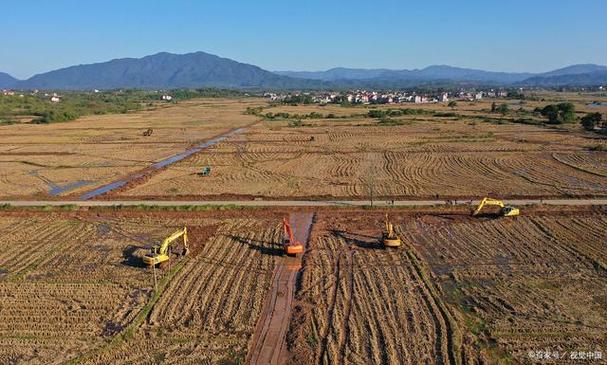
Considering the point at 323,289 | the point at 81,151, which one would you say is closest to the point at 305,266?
the point at 323,289

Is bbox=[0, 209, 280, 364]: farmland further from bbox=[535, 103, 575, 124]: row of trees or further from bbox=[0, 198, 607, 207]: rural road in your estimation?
bbox=[535, 103, 575, 124]: row of trees

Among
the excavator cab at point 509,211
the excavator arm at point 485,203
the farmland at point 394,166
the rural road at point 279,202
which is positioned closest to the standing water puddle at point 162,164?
the farmland at point 394,166

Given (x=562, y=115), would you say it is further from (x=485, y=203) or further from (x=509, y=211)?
(x=485, y=203)

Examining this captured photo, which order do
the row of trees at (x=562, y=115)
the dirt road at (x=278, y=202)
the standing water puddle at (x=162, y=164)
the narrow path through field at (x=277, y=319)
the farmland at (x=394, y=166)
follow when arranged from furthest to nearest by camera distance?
the row of trees at (x=562, y=115), the standing water puddle at (x=162, y=164), the farmland at (x=394, y=166), the dirt road at (x=278, y=202), the narrow path through field at (x=277, y=319)

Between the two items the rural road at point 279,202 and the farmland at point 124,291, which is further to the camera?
the rural road at point 279,202

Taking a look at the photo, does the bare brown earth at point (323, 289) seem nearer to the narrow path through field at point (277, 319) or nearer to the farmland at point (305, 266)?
the farmland at point (305, 266)

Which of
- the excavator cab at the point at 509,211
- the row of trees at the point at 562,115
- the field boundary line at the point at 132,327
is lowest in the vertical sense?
the field boundary line at the point at 132,327

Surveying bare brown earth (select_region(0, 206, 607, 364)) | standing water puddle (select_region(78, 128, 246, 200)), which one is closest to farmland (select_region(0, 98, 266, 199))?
standing water puddle (select_region(78, 128, 246, 200))

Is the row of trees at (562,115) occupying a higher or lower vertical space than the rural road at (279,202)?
higher
